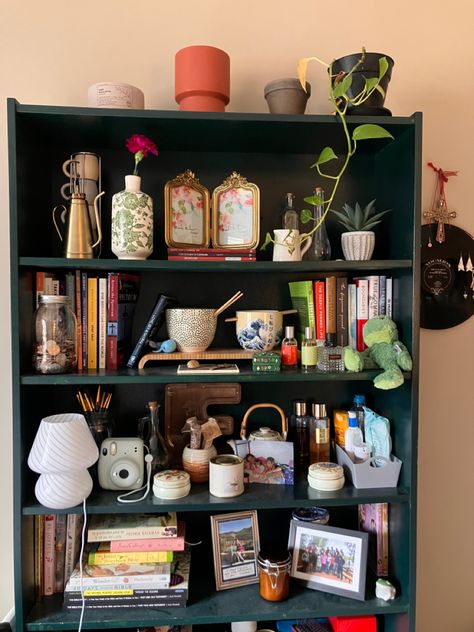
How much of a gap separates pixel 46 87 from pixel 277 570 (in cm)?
156

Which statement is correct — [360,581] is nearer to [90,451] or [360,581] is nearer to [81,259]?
[90,451]

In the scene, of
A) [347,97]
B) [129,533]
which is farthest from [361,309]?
[129,533]

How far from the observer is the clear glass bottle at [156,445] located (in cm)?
138

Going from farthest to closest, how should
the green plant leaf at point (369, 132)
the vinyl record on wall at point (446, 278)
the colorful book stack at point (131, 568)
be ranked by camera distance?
the vinyl record on wall at point (446, 278) → the colorful book stack at point (131, 568) → the green plant leaf at point (369, 132)

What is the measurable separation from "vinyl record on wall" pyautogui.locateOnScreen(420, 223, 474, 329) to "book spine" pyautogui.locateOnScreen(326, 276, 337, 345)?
358mm

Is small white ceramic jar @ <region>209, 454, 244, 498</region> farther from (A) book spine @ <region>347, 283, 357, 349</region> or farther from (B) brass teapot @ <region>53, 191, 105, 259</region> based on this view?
(B) brass teapot @ <region>53, 191, 105, 259</region>

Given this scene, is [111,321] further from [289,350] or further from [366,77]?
[366,77]

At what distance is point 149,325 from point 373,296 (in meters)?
0.65

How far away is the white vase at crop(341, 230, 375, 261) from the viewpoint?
1.34 metres

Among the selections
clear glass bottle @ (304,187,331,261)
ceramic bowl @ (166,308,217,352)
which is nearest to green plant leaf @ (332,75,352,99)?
clear glass bottle @ (304,187,331,261)

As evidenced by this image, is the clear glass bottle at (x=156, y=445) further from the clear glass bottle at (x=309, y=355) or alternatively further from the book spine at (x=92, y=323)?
the clear glass bottle at (x=309, y=355)

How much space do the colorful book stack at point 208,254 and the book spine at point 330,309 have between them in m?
0.24

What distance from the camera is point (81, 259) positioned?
122 cm

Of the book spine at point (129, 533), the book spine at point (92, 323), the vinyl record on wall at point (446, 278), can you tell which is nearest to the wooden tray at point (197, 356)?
the book spine at point (92, 323)
